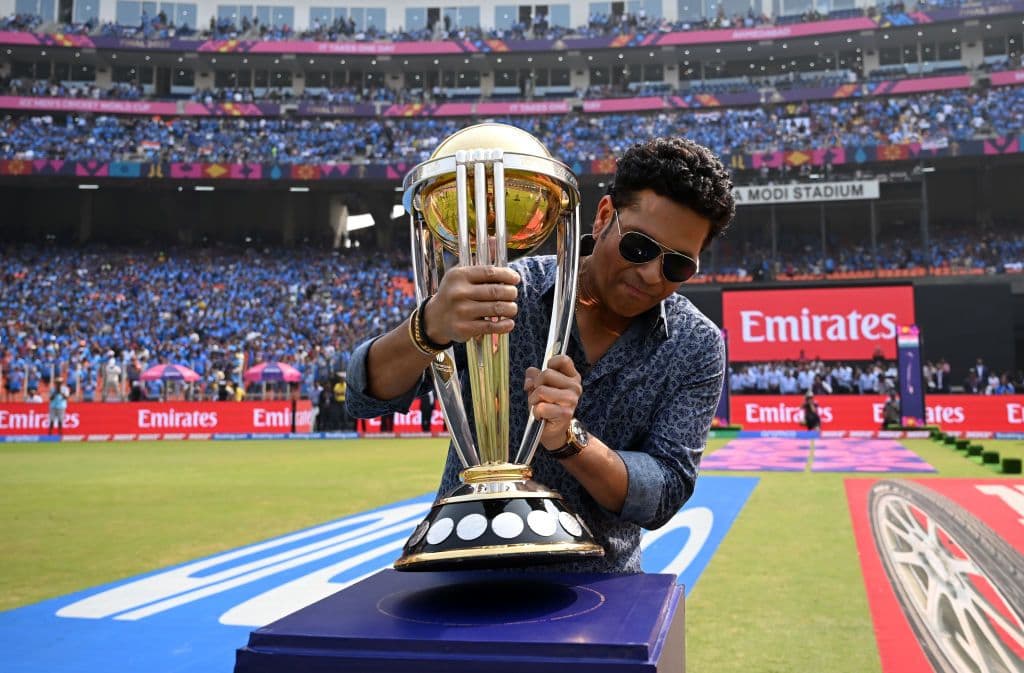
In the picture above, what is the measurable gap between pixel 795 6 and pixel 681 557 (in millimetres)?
45165

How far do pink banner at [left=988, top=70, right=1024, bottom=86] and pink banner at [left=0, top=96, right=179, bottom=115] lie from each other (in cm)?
3953

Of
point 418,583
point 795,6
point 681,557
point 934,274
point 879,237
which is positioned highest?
point 795,6

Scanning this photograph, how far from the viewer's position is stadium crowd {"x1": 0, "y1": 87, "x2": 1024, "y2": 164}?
35.2 metres

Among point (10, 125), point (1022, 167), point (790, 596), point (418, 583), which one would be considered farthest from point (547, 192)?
point (10, 125)

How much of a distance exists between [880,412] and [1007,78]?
25160mm

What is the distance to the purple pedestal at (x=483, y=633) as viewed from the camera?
3.60 ft

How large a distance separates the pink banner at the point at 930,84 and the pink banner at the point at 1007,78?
1.15m

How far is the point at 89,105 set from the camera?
129 feet

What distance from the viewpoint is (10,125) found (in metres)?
38.6

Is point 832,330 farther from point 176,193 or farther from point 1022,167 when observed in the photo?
point 176,193

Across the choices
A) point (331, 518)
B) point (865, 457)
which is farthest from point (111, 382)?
point (865, 457)

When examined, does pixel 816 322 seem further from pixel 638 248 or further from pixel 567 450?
pixel 567 450

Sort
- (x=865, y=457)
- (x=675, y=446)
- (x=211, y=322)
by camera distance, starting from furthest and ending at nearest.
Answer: (x=211, y=322) < (x=865, y=457) < (x=675, y=446)

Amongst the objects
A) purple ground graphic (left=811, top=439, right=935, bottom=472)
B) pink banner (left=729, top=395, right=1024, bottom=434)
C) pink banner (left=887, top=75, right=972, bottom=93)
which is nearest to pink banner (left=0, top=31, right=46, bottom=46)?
pink banner (left=729, top=395, right=1024, bottom=434)
